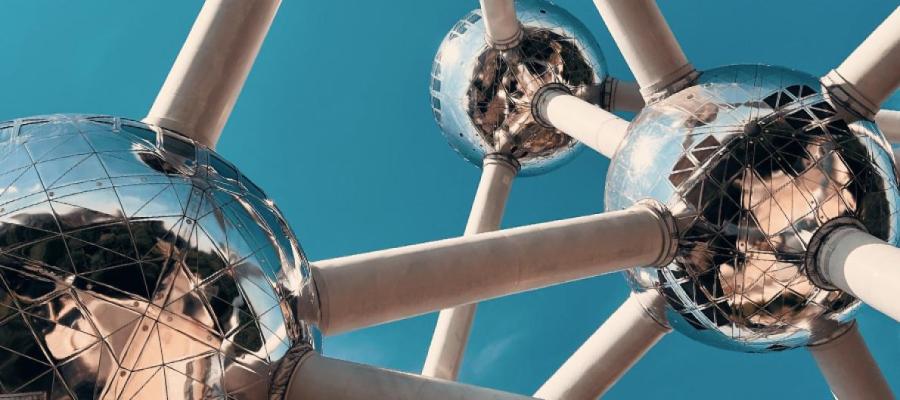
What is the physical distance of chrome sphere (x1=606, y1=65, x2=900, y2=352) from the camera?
7.50 meters

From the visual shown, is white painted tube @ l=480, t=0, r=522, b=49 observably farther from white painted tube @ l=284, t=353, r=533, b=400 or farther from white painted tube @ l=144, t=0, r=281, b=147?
white painted tube @ l=284, t=353, r=533, b=400

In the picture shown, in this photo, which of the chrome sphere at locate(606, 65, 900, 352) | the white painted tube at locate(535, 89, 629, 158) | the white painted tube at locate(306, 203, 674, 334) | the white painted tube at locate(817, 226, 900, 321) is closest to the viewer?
the white painted tube at locate(817, 226, 900, 321)

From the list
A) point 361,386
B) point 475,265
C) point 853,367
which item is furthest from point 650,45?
point 361,386

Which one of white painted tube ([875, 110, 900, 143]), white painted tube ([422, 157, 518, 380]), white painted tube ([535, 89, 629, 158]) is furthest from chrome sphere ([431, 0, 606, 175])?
white painted tube ([875, 110, 900, 143])

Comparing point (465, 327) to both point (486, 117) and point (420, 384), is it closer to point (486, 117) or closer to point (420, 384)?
point (486, 117)

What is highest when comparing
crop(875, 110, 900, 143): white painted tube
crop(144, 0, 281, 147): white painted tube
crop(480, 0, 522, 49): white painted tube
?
crop(480, 0, 522, 49): white painted tube

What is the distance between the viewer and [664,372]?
63.7 feet

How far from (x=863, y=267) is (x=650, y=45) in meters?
3.43

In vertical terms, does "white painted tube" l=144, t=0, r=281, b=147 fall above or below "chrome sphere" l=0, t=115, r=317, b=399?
above

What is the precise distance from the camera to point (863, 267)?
6.40 meters

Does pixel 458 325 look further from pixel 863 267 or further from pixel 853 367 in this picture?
pixel 863 267

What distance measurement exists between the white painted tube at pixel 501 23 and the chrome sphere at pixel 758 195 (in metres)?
4.85

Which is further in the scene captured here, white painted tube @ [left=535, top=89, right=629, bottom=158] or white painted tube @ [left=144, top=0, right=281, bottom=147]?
white painted tube @ [left=535, top=89, right=629, bottom=158]

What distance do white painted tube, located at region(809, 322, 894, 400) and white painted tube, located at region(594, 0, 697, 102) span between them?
10.1 feet
